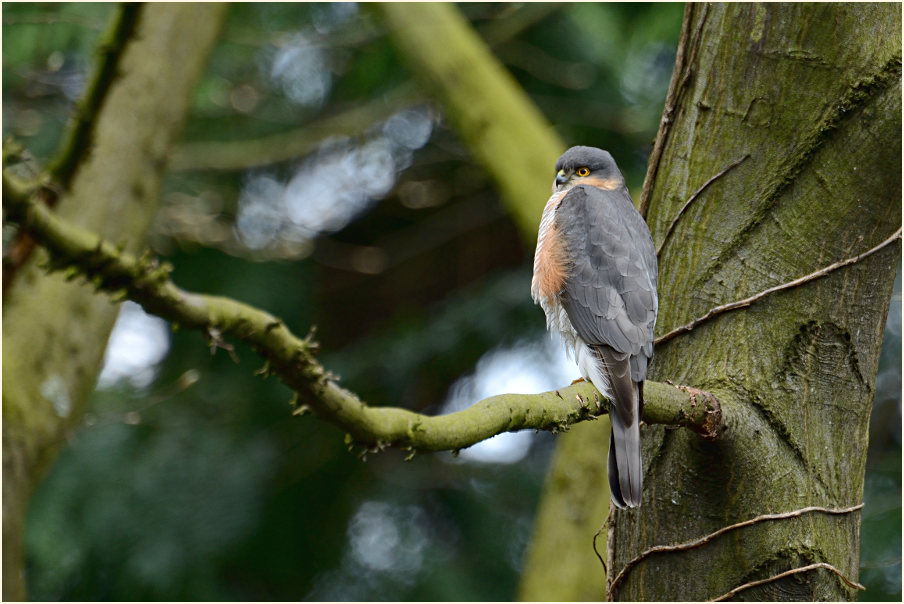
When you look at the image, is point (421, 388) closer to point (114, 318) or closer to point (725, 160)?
point (114, 318)

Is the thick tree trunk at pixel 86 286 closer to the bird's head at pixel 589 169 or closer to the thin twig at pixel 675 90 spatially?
the bird's head at pixel 589 169

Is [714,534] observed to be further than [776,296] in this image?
No

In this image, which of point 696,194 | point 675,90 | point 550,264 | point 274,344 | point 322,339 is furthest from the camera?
point 322,339

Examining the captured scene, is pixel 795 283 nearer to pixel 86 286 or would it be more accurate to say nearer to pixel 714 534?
pixel 714 534

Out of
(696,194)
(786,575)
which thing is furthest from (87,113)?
(786,575)

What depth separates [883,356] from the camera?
5.45 m

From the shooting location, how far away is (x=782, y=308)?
7.74 ft

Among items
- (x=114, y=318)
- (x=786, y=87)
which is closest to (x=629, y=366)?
(x=786, y=87)

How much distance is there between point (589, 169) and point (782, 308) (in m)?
1.22

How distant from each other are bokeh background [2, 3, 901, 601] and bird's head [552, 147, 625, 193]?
2211mm

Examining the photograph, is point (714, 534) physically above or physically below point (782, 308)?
below

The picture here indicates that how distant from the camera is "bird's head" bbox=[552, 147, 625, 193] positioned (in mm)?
3354

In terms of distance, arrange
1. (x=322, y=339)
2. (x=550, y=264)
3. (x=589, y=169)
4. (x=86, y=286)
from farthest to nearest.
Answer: (x=322, y=339), (x=86, y=286), (x=589, y=169), (x=550, y=264)

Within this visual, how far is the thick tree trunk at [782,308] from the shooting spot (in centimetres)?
225
